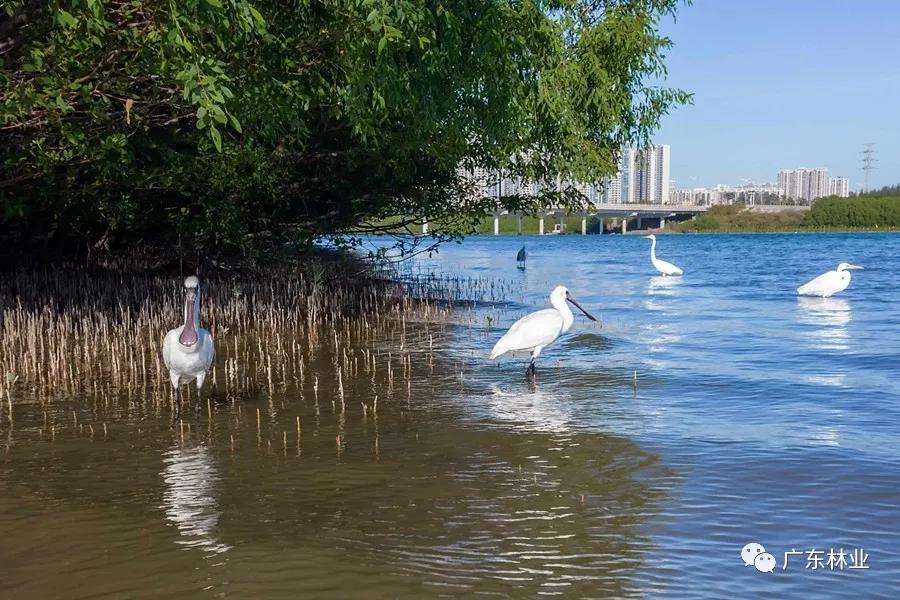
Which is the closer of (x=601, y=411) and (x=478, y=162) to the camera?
(x=601, y=411)

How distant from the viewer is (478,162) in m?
18.8

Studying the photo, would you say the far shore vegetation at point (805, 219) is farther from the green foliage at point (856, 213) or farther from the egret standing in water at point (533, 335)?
the egret standing in water at point (533, 335)

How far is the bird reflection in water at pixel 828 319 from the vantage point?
1673cm

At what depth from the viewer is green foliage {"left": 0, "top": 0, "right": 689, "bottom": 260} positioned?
29.3ft

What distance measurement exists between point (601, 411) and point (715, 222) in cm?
13377

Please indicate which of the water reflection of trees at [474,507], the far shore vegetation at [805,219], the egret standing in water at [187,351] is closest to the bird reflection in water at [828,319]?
the water reflection of trees at [474,507]

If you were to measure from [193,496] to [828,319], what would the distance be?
1739 cm

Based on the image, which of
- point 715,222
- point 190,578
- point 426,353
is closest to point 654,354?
point 426,353

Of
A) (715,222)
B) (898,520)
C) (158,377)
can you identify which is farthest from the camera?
(715,222)

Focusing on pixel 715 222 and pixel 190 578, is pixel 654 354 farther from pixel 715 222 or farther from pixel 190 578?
pixel 715 222

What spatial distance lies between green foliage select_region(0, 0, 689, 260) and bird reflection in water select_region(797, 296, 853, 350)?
5143mm

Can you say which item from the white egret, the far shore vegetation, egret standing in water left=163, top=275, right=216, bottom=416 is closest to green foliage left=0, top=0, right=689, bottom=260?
egret standing in water left=163, top=275, right=216, bottom=416

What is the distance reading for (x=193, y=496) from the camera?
6730mm

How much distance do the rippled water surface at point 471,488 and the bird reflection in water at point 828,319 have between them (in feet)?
12.1
